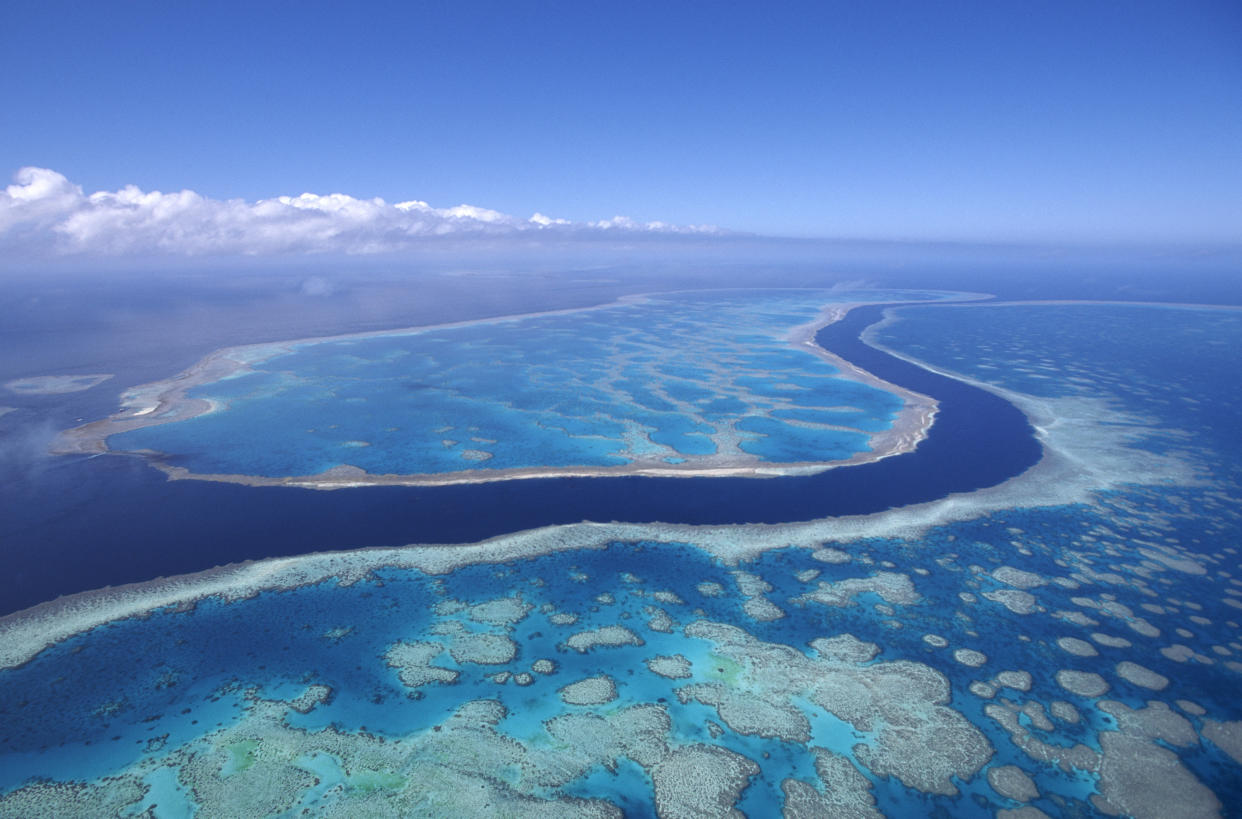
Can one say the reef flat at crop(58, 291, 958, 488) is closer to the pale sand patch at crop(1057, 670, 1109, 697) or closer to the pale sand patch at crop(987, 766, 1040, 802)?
the pale sand patch at crop(1057, 670, 1109, 697)

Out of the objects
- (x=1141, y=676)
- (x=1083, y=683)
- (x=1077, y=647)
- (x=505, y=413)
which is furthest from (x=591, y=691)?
(x=505, y=413)

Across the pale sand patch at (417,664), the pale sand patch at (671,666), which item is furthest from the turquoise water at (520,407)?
the pale sand patch at (671,666)

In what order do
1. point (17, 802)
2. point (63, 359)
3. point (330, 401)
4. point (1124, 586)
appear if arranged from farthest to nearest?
1. point (63, 359)
2. point (330, 401)
3. point (1124, 586)
4. point (17, 802)

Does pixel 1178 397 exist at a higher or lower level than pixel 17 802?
higher

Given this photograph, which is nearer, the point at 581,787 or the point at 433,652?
the point at 581,787

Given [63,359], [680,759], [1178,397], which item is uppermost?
[1178,397]

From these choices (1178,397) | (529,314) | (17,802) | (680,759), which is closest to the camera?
(17,802)

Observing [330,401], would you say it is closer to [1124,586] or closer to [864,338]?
[1124,586]

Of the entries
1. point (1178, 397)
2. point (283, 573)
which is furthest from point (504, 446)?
point (1178, 397)
